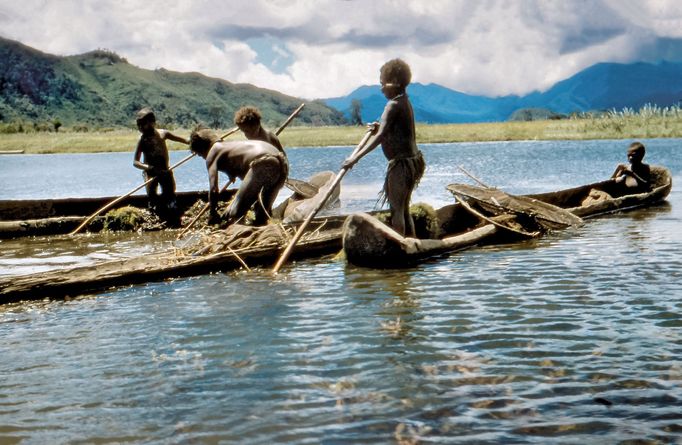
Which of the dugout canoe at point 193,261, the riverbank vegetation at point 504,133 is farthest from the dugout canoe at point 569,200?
the riverbank vegetation at point 504,133

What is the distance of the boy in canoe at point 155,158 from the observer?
16000 millimetres

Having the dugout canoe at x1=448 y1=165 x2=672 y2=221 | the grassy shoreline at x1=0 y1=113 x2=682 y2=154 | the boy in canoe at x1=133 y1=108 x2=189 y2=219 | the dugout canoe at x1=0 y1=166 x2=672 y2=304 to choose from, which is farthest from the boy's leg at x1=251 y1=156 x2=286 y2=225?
the grassy shoreline at x1=0 y1=113 x2=682 y2=154

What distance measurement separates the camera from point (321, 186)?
64.6 ft

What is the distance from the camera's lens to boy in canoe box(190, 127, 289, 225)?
12.8m

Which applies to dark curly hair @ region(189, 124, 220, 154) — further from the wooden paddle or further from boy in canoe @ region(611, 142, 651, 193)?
boy in canoe @ region(611, 142, 651, 193)

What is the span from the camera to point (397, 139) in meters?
10.8

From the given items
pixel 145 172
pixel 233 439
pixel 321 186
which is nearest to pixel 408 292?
pixel 233 439

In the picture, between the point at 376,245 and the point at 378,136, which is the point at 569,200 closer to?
the point at 376,245

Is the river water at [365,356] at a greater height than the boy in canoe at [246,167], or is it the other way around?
the boy in canoe at [246,167]

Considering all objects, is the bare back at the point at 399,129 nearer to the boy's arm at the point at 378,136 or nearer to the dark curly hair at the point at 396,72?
the boy's arm at the point at 378,136

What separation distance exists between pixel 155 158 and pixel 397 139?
7.35m

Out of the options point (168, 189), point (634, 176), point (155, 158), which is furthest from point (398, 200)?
point (634, 176)

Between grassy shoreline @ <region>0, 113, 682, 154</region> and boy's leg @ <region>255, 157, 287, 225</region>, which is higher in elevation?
grassy shoreline @ <region>0, 113, 682, 154</region>

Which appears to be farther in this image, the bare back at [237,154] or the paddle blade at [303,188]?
the paddle blade at [303,188]
